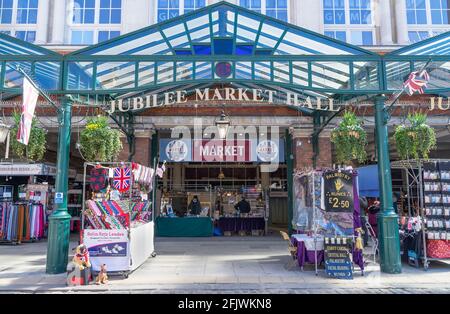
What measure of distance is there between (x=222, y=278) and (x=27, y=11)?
18.4m

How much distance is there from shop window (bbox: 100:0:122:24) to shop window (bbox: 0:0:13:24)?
488 cm

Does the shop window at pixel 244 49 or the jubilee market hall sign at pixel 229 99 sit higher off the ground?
the shop window at pixel 244 49

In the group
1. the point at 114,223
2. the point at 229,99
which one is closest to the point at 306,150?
the point at 229,99

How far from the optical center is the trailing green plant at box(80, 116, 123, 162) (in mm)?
7723

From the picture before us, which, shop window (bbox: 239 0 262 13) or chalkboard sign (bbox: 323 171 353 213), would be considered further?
shop window (bbox: 239 0 262 13)

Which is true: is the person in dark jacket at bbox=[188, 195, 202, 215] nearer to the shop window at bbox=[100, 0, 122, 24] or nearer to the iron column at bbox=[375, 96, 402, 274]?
the iron column at bbox=[375, 96, 402, 274]

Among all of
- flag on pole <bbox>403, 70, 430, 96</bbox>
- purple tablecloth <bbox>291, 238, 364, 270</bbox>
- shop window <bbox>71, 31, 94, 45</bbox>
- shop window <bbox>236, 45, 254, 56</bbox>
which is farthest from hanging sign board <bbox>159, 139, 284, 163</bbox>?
shop window <bbox>71, 31, 94, 45</bbox>

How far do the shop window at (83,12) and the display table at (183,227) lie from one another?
11.2m

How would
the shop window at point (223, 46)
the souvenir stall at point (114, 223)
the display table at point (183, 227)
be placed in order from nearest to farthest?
the souvenir stall at point (114, 223) → the shop window at point (223, 46) → the display table at point (183, 227)

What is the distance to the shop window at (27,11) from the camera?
61.5 feet

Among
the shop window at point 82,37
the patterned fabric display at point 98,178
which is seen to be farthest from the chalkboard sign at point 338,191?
the shop window at point 82,37

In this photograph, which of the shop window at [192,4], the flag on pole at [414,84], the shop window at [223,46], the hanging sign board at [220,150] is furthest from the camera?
the shop window at [192,4]

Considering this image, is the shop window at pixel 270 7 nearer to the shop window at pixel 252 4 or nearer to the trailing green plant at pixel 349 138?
Result: the shop window at pixel 252 4

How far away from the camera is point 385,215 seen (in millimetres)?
7570
